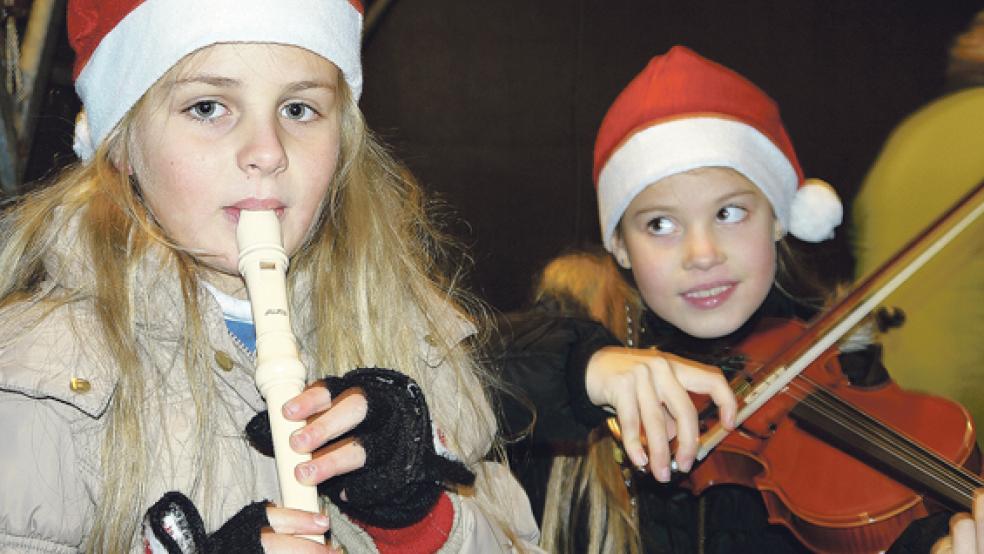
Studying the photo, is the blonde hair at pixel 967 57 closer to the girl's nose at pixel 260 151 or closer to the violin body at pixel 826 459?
the violin body at pixel 826 459

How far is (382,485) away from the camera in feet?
2.96

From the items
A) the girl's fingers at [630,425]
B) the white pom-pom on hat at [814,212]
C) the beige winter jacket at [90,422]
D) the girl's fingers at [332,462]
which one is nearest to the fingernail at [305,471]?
the girl's fingers at [332,462]

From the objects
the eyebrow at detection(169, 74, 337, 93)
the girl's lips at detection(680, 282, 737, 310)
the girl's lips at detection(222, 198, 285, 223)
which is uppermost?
the eyebrow at detection(169, 74, 337, 93)

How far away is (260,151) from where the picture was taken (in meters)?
0.94

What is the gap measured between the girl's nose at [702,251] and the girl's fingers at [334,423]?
636mm

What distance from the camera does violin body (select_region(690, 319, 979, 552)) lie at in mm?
1343

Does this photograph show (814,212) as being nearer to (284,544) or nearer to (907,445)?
(907,445)

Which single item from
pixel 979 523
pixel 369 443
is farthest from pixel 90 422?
pixel 979 523

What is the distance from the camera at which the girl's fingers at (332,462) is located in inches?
32.2

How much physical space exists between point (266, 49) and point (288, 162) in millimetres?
107

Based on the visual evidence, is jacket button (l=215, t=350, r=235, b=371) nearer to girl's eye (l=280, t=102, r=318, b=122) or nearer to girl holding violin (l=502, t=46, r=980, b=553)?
girl's eye (l=280, t=102, r=318, b=122)

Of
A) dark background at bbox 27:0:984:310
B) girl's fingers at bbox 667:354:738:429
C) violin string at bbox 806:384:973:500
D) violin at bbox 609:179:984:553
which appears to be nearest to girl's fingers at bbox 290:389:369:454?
girl's fingers at bbox 667:354:738:429

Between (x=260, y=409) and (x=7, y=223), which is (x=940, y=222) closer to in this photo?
(x=260, y=409)

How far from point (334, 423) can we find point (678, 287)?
2.26ft
